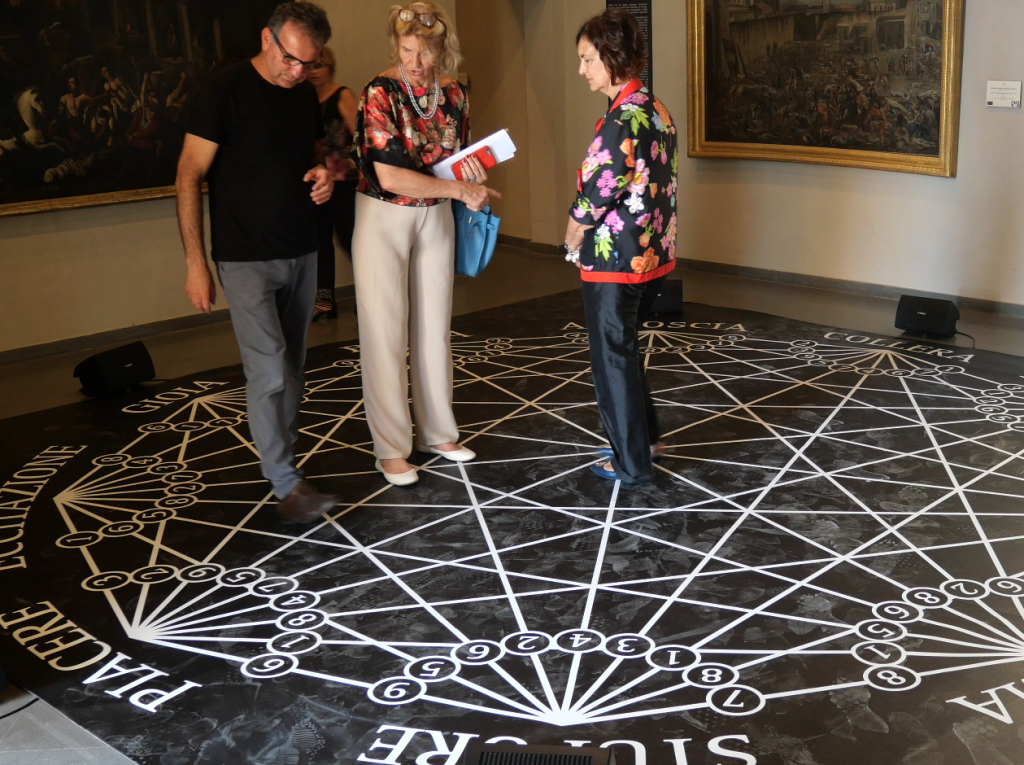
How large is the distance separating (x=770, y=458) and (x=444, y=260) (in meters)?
1.58

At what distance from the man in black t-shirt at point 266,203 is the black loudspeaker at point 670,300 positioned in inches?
124

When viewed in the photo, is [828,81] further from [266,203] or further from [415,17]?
[266,203]

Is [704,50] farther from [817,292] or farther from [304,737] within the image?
[304,737]

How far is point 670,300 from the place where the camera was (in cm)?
652

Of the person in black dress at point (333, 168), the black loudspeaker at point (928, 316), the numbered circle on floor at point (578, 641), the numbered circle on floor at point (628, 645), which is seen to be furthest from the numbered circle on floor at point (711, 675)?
the black loudspeaker at point (928, 316)

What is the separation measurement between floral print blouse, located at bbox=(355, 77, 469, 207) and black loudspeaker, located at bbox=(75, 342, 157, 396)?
2.24 m

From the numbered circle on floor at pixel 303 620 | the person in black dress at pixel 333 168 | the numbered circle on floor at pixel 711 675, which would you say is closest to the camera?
the numbered circle on floor at pixel 711 675

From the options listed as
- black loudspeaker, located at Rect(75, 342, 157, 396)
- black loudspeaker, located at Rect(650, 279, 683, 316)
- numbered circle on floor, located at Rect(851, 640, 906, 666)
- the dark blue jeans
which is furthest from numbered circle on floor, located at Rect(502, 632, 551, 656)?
black loudspeaker, located at Rect(650, 279, 683, 316)

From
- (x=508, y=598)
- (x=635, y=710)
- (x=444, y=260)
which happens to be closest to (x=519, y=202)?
(x=444, y=260)

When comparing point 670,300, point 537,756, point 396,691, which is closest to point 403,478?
point 396,691

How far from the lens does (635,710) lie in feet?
8.61

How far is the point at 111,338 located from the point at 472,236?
11.7 ft

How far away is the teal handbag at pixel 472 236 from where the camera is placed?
13.5 ft

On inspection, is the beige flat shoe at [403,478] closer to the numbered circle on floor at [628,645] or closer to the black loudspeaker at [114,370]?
the numbered circle on floor at [628,645]
